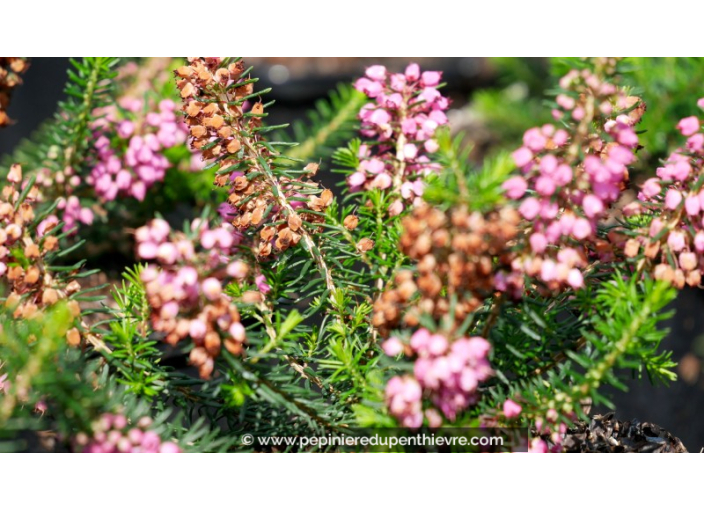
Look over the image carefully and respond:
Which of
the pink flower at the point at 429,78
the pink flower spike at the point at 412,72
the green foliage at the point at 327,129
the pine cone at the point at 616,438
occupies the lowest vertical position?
the pine cone at the point at 616,438

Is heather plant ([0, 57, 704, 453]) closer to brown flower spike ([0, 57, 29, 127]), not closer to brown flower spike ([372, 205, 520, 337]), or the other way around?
brown flower spike ([372, 205, 520, 337])

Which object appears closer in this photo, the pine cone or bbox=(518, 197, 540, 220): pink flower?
bbox=(518, 197, 540, 220): pink flower

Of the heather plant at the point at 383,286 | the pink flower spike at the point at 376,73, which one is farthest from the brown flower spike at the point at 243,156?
the pink flower spike at the point at 376,73

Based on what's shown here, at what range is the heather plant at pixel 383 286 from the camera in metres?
0.51

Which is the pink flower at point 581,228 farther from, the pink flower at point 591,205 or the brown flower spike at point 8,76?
the brown flower spike at point 8,76

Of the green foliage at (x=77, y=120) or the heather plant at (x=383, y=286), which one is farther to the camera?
the green foliage at (x=77, y=120)

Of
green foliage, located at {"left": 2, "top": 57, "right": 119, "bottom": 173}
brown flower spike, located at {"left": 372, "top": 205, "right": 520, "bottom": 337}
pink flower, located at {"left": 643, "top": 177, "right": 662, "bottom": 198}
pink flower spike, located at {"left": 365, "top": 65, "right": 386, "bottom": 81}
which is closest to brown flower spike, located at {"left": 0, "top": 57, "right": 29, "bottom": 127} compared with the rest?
green foliage, located at {"left": 2, "top": 57, "right": 119, "bottom": 173}

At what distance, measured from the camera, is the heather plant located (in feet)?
1.66

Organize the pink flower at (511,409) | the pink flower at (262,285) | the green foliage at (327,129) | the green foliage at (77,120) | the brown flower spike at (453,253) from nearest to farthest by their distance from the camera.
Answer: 1. the brown flower spike at (453,253)
2. the pink flower at (511,409)
3. the pink flower at (262,285)
4. the green foliage at (77,120)
5. the green foliage at (327,129)

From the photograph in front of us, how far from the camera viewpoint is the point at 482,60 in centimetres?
240

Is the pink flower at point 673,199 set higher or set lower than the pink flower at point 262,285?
higher

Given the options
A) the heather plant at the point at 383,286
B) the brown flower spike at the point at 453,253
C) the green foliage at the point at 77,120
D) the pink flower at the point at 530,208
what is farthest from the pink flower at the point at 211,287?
the green foliage at the point at 77,120

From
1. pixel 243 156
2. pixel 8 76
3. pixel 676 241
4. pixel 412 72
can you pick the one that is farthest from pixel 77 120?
pixel 676 241

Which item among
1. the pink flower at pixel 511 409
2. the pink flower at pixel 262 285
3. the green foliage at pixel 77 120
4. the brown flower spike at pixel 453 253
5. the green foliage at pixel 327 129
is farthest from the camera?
the green foliage at pixel 327 129
